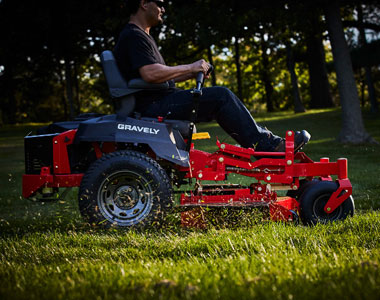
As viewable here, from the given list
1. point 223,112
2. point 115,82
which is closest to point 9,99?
point 115,82

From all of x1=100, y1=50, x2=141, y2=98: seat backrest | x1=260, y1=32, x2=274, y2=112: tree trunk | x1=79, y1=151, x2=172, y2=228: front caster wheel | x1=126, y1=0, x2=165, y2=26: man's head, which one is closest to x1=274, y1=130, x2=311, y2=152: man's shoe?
x1=79, y1=151, x2=172, y2=228: front caster wheel

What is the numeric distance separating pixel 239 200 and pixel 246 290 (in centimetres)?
198

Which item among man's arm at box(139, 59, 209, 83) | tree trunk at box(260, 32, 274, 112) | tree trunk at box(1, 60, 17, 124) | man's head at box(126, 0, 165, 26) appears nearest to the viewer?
man's arm at box(139, 59, 209, 83)

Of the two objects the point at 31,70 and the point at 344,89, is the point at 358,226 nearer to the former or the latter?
the point at 344,89

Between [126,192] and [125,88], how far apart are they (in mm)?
903

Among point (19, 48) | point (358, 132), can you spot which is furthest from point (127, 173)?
point (19, 48)

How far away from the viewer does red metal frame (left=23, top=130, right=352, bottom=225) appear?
4211 millimetres

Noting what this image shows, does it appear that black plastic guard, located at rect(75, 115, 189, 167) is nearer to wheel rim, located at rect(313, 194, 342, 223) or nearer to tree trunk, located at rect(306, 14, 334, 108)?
wheel rim, located at rect(313, 194, 342, 223)

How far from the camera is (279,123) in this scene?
19.8 m

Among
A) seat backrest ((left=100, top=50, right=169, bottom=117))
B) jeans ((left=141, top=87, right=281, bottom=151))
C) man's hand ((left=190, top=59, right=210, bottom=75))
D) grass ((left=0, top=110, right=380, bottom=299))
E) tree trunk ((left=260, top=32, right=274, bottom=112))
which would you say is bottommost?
grass ((left=0, top=110, right=380, bottom=299))

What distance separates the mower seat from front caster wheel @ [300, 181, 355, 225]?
3.91 feet

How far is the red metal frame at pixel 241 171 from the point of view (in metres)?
4.21

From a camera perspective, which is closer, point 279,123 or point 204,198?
point 204,198

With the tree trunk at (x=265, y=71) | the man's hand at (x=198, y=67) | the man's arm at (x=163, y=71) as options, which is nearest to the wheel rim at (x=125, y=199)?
the man's arm at (x=163, y=71)
